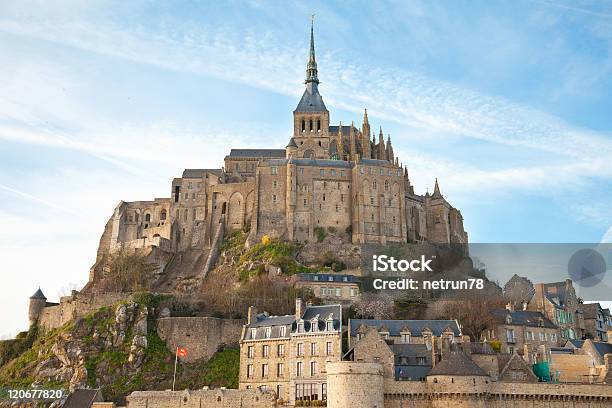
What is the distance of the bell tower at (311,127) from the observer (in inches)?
4045

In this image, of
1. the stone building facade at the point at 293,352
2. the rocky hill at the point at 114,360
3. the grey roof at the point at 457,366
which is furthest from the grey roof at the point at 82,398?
the grey roof at the point at 457,366

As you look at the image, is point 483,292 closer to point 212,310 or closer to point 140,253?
point 212,310

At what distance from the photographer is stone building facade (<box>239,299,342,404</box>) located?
179 ft

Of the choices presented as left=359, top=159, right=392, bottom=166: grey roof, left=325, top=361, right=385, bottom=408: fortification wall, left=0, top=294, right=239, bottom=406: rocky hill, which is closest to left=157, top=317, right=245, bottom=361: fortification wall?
left=0, top=294, right=239, bottom=406: rocky hill

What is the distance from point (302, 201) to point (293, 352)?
38.0 m

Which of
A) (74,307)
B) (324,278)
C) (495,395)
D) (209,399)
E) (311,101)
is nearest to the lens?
(495,395)

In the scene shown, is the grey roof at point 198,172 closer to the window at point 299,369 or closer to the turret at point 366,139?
the turret at point 366,139

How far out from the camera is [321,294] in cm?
7462

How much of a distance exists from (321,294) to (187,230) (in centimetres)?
2846

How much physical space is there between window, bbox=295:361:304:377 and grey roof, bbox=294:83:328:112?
5665cm

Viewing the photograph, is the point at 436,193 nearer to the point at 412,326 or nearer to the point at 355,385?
the point at 412,326

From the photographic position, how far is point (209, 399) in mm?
53125

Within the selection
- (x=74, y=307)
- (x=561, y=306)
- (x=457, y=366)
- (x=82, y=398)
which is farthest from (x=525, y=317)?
(x=74, y=307)

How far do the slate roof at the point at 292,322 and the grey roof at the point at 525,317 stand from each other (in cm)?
1717
